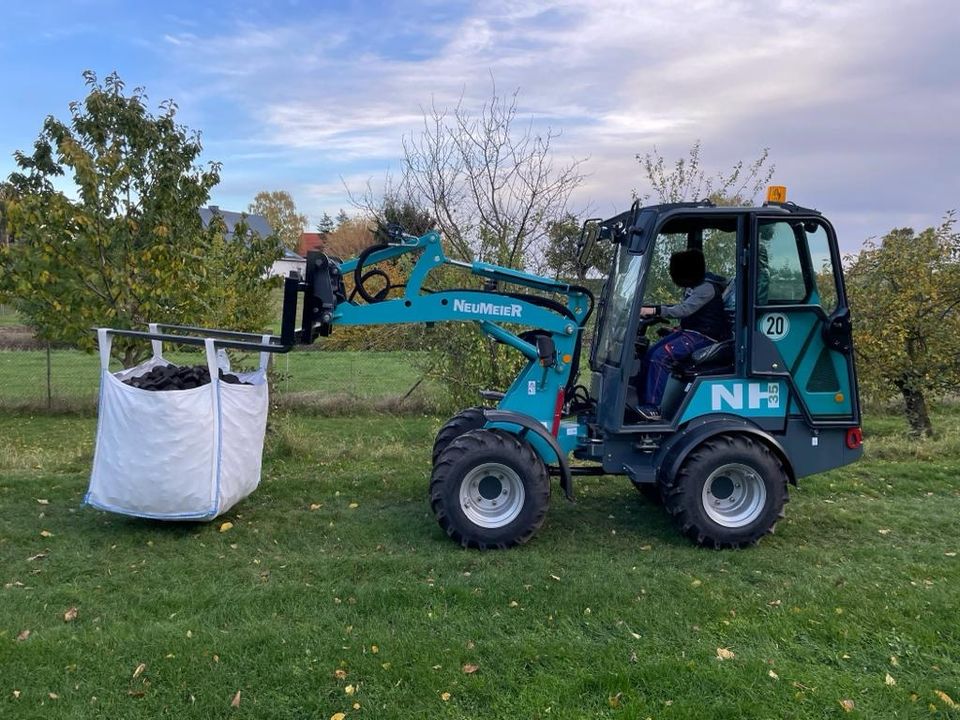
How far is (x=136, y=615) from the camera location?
4.32 metres

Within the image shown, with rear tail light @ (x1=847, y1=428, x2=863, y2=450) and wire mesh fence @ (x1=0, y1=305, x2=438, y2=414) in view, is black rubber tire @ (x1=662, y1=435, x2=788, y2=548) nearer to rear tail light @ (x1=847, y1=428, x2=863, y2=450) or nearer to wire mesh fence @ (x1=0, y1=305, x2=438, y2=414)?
rear tail light @ (x1=847, y1=428, x2=863, y2=450)

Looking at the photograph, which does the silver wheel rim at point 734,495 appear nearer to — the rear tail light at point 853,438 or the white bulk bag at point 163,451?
the rear tail light at point 853,438

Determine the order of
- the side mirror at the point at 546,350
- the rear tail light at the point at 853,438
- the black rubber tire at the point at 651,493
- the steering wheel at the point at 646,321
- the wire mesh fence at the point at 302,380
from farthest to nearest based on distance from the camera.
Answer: the wire mesh fence at the point at 302,380 → the black rubber tire at the point at 651,493 → the steering wheel at the point at 646,321 → the side mirror at the point at 546,350 → the rear tail light at the point at 853,438

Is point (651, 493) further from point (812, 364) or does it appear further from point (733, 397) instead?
point (812, 364)

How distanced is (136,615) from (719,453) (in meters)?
3.91

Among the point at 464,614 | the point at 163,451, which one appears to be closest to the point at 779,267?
the point at 464,614

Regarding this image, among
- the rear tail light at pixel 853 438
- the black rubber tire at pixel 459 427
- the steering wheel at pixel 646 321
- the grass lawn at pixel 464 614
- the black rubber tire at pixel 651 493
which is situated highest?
the steering wheel at pixel 646 321

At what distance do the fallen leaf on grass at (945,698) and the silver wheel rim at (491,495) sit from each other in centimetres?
269

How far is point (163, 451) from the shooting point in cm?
539

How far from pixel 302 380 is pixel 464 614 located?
10.9 metres

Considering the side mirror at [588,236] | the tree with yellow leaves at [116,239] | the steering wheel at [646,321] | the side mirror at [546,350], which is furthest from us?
the tree with yellow leaves at [116,239]

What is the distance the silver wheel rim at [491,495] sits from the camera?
5.48m

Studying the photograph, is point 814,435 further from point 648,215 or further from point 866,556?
point 648,215

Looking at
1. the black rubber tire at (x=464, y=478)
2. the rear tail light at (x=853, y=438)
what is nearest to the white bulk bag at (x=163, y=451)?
the black rubber tire at (x=464, y=478)
